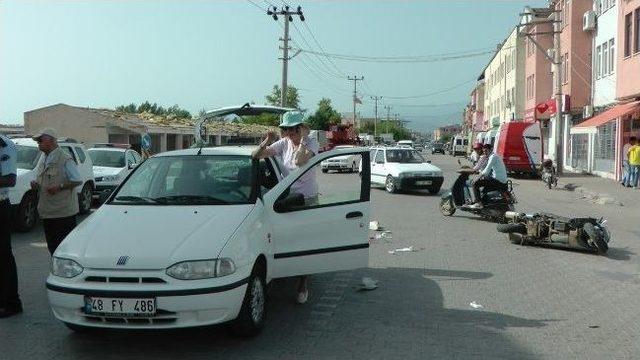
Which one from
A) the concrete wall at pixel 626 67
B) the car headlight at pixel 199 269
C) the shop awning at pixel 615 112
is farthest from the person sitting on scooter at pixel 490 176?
the shop awning at pixel 615 112

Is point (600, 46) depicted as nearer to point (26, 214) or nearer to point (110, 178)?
point (110, 178)

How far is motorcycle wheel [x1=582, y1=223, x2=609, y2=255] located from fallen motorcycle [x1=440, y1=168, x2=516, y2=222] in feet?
10.6

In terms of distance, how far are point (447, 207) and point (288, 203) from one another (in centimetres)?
980

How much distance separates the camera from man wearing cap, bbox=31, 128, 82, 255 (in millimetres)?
7141

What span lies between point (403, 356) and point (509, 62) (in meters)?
67.3

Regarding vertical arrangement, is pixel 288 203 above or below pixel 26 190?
above

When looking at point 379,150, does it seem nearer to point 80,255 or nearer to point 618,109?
point 618,109

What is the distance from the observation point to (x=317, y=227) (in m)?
6.46

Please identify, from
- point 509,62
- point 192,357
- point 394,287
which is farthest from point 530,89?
point 192,357

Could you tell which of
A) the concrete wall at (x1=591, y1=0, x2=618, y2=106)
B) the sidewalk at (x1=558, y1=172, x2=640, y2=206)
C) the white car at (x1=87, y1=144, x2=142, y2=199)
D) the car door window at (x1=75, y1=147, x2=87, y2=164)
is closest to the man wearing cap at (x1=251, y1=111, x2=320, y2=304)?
the car door window at (x1=75, y1=147, x2=87, y2=164)

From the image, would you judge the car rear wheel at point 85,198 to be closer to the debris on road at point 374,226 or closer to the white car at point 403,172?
the debris on road at point 374,226

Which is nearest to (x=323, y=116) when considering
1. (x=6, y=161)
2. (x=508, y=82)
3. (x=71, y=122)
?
(x=508, y=82)

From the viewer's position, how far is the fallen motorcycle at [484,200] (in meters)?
13.9

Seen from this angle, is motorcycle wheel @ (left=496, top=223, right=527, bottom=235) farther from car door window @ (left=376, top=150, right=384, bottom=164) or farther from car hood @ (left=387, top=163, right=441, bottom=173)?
car door window @ (left=376, top=150, right=384, bottom=164)
